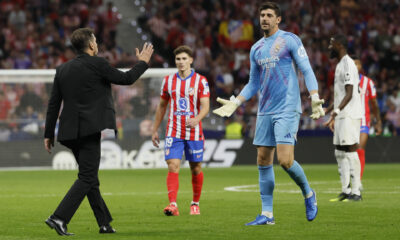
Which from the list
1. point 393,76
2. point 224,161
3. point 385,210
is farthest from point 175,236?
point 393,76

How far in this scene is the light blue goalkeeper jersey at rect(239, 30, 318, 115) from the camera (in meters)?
8.76

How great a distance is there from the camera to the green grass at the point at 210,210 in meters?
8.14

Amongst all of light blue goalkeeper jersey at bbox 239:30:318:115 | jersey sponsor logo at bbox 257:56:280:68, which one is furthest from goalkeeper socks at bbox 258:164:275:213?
jersey sponsor logo at bbox 257:56:280:68

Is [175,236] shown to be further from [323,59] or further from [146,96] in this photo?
[323,59]

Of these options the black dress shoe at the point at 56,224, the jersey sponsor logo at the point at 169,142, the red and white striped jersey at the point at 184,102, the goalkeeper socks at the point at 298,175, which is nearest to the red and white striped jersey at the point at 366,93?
the red and white striped jersey at the point at 184,102

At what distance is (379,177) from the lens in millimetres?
17391

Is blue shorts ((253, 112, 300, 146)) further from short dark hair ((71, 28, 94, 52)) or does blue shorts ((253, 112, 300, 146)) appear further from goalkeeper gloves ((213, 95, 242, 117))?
short dark hair ((71, 28, 94, 52))

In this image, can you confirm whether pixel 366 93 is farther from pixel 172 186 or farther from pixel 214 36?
pixel 214 36

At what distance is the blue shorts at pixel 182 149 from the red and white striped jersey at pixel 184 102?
0.18ft

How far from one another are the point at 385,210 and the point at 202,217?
7.45 feet

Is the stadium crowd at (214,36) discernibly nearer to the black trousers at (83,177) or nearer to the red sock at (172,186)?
the red sock at (172,186)

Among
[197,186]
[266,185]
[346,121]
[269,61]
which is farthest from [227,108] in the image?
[346,121]

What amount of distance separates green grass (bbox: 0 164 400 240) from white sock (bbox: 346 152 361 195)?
0.77ft

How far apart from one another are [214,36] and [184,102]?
60.2 feet
